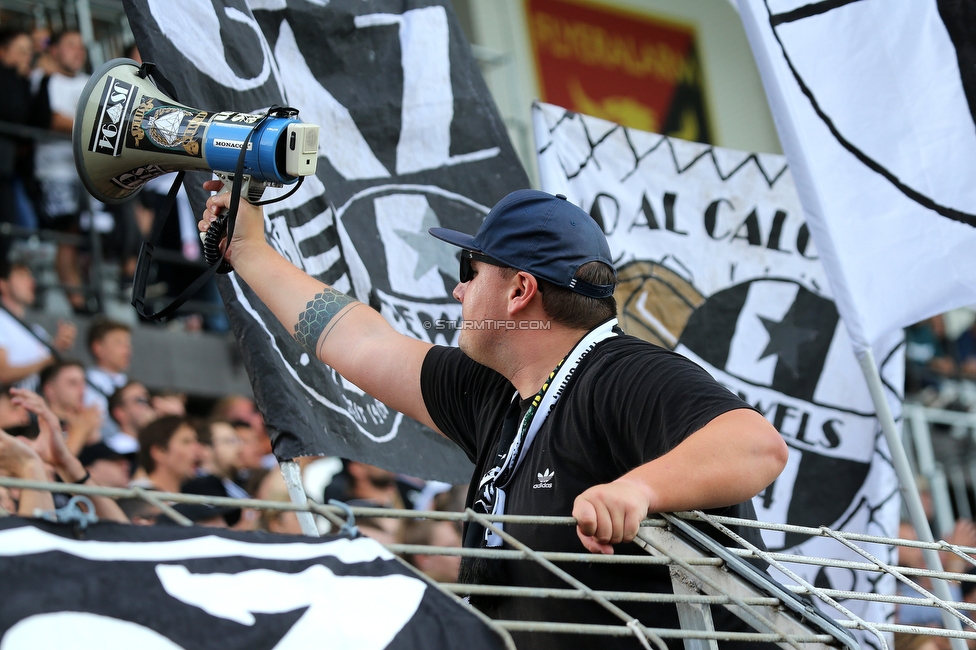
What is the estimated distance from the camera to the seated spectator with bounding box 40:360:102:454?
5066 mm

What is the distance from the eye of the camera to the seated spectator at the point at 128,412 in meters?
5.50

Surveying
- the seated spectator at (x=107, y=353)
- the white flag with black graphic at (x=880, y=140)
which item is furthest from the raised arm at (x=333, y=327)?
the seated spectator at (x=107, y=353)

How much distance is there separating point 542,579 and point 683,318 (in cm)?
243

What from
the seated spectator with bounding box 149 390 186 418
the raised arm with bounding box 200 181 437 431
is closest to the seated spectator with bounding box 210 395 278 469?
the seated spectator with bounding box 149 390 186 418

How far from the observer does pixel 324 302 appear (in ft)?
8.95

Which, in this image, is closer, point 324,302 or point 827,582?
point 324,302

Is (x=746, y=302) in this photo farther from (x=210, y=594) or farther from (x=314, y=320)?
(x=210, y=594)

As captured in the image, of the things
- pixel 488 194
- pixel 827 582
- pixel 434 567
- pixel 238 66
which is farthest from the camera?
pixel 434 567

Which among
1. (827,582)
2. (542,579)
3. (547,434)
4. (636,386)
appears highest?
(636,386)

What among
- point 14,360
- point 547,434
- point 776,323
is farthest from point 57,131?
point 547,434

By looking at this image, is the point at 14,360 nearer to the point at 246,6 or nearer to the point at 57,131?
the point at 57,131

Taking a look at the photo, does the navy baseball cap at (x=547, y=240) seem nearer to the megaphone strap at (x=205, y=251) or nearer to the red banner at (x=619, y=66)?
the megaphone strap at (x=205, y=251)

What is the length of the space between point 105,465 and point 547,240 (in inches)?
116
